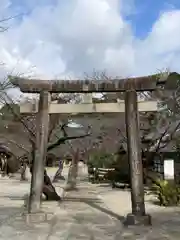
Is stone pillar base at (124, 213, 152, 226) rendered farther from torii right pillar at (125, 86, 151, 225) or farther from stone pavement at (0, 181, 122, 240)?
stone pavement at (0, 181, 122, 240)

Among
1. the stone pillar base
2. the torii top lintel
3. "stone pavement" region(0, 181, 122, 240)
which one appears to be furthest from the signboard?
the stone pillar base

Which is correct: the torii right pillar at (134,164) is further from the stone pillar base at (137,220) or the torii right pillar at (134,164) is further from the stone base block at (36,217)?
the stone base block at (36,217)

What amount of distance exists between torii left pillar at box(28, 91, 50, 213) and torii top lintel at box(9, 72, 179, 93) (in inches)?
9.6

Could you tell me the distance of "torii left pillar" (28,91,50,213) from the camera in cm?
1005

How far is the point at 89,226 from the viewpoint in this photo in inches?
358

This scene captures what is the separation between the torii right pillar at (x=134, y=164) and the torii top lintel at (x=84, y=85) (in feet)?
0.65

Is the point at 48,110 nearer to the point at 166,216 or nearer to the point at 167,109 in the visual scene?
the point at 166,216

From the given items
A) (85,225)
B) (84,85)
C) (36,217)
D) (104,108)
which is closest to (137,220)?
(85,225)

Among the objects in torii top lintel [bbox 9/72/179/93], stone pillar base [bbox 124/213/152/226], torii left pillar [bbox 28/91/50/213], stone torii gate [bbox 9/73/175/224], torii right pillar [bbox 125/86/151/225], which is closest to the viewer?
stone pillar base [bbox 124/213/152/226]

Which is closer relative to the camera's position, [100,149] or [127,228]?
[127,228]

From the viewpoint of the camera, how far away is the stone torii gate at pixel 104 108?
9414 millimetres

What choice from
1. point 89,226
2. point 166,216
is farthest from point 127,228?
point 166,216

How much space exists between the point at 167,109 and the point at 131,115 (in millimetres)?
11882

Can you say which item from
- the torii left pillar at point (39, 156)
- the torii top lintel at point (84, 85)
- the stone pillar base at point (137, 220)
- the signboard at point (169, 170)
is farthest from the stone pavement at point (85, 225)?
the signboard at point (169, 170)
